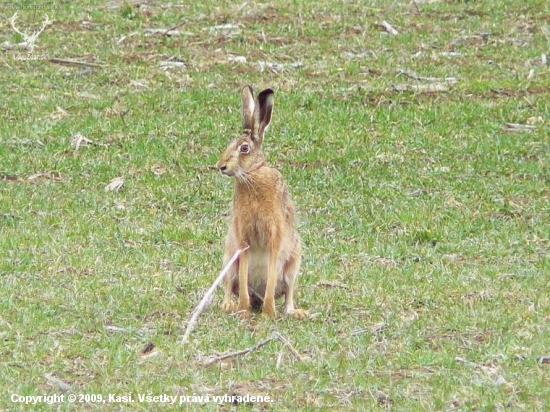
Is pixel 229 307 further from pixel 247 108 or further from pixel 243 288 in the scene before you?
pixel 247 108

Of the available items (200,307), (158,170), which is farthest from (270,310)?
(158,170)

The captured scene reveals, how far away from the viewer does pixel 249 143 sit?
848 centimetres

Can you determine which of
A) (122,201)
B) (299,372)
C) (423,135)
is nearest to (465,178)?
(423,135)

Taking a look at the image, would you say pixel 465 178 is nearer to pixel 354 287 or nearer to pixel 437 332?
pixel 354 287

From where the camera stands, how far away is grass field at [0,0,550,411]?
743cm

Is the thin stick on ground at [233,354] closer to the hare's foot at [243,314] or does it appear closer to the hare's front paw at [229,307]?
the hare's foot at [243,314]

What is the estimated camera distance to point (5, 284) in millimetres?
9211

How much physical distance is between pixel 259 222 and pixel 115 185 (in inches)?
171

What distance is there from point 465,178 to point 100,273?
189 inches

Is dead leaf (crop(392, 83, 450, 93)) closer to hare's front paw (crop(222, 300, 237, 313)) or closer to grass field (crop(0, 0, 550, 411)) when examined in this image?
grass field (crop(0, 0, 550, 411))

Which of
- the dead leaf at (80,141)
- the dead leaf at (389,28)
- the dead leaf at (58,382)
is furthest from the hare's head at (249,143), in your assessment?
the dead leaf at (389,28)

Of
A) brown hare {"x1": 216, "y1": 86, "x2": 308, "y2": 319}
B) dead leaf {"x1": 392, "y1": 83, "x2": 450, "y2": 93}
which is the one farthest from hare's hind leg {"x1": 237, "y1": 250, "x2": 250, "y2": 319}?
dead leaf {"x1": 392, "y1": 83, "x2": 450, "y2": 93}

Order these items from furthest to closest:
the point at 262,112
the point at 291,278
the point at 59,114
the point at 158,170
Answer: the point at 59,114 < the point at 158,170 < the point at 291,278 < the point at 262,112

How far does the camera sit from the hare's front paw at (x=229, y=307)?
871 cm
